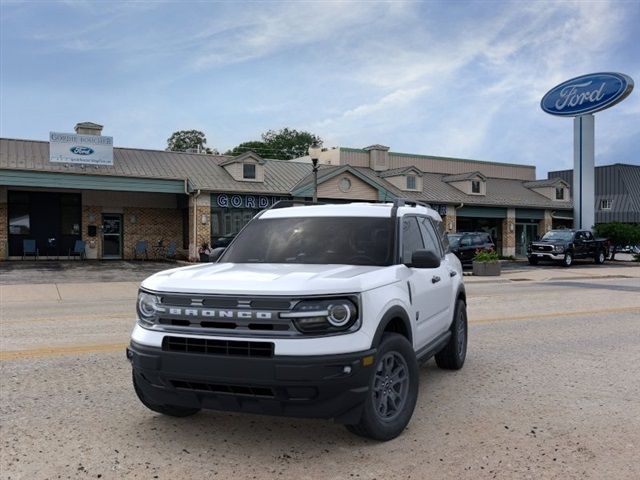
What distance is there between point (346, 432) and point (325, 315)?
1251mm

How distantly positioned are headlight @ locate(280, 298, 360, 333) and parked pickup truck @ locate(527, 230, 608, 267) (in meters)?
28.6

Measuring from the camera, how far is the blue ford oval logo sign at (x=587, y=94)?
34.0 m

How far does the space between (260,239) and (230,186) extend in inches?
981

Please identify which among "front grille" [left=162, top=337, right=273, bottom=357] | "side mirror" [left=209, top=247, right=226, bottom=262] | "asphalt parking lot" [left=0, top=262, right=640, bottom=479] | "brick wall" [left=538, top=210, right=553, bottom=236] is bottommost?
"asphalt parking lot" [left=0, top=262, right=640, bottom=479]

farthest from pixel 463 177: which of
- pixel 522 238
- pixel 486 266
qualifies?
pixel 486 266

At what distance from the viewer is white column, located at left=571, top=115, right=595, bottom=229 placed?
36719 mm

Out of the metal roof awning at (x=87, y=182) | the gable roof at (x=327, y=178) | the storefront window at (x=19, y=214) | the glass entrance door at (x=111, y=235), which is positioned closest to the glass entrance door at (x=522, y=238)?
the gable roof at (x=327, y=178)

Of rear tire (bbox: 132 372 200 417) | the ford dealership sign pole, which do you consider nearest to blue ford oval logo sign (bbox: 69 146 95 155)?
rear tire (bbox: 132 372 200 417)

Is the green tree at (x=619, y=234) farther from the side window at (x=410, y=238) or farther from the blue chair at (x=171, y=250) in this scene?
the side window at (x=410, y=238)

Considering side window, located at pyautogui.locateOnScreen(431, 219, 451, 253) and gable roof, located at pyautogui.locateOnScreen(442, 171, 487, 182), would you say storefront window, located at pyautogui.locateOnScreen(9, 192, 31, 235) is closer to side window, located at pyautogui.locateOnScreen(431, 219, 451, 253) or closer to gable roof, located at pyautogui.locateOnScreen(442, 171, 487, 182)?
gable roof, located at pyautogui.locateOnScreen(442, 171, 487, 182)

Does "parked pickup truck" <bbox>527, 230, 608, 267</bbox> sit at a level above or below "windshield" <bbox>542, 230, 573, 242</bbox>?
below

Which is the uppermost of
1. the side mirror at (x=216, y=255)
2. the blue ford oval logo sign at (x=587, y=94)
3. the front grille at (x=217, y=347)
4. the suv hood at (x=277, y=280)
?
the blue ford oval logo sign at (x=587, y=94)

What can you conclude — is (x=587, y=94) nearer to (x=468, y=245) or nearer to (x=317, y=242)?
(x=468, y=245)

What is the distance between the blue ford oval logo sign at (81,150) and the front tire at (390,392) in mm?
26161
